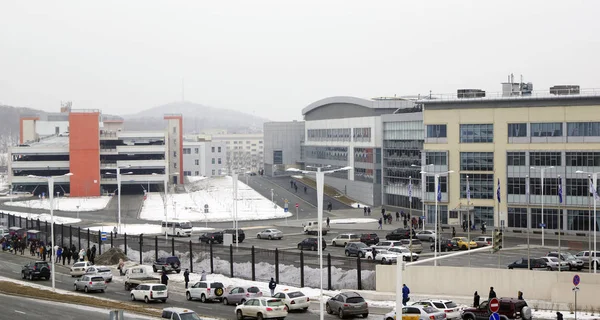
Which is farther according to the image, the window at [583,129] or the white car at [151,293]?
the window at [583,129]

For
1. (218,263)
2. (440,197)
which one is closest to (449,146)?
(440,197)

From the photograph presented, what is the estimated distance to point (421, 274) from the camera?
50812 mm

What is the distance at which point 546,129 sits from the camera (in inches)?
3445

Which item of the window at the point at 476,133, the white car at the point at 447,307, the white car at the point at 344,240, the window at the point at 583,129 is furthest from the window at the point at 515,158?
the white car at the point at 447,307

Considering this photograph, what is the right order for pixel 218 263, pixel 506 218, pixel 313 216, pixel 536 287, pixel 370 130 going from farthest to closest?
1. pixel 370 130
2. pixel 313 216
3. pixel 506 218
4. pixel 218 263
5. pixel 536 287

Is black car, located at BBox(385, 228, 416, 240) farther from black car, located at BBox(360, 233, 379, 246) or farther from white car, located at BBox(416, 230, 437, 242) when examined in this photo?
black car, located at BBox(360, 233, 379, 246)

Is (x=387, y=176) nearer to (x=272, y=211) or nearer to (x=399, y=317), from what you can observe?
(x=272, y=211)

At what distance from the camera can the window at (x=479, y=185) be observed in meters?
91.3

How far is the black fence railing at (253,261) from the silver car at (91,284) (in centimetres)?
350

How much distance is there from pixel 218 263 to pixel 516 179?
132 ft

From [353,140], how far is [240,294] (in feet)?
274

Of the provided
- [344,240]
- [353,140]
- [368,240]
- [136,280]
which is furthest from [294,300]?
[353,140]

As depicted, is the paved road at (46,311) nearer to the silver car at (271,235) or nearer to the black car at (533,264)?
the black car at (533,264)

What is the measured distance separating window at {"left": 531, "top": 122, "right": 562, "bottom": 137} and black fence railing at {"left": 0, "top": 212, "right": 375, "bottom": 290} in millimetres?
35906
